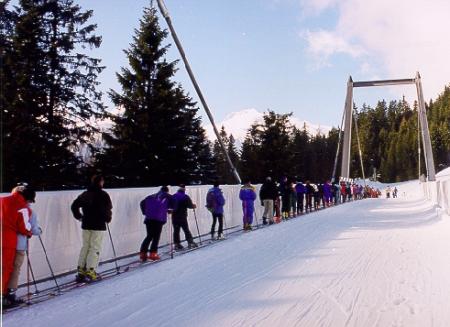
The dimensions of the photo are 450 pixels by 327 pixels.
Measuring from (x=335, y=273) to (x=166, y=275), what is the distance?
280 centimetres

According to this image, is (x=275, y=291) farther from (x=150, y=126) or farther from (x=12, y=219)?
(x=150, y=126)

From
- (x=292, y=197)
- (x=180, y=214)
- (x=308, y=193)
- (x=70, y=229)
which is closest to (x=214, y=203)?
(x=180, y=214)

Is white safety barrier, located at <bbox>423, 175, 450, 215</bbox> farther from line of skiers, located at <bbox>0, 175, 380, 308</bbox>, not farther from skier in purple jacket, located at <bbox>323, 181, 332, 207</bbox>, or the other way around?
line of skiers, located at <bbox>0, 175, 380, 308</bbox>

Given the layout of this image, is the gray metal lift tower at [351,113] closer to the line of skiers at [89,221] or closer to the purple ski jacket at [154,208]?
the line of skiers at [89,221]

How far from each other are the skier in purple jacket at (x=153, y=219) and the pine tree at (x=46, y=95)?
12681 mm

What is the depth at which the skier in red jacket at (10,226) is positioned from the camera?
681cm

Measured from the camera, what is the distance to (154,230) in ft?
35.4

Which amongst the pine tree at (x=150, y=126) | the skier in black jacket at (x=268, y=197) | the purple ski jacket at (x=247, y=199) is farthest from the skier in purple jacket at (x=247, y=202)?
the pine tree at (x=150, y=126)

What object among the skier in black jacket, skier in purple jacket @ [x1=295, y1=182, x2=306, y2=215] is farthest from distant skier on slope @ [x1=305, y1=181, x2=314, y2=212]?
the skier in black jacket

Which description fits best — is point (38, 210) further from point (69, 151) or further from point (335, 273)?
point (69, 151)

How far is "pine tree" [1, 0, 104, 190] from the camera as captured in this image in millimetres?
22453

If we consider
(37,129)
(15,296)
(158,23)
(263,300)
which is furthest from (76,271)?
(158,23)

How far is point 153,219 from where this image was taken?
35.6 feet

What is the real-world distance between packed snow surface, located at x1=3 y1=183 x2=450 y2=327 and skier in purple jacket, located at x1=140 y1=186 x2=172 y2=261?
1.91 feet
